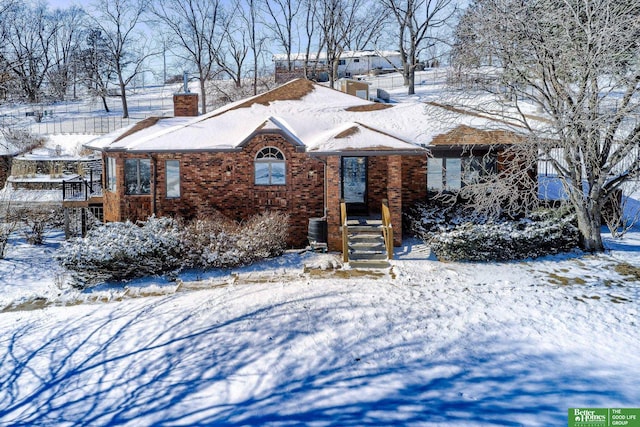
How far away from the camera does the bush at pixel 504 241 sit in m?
13.0

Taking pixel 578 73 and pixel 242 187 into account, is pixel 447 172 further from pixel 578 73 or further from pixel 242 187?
pixel 242 187

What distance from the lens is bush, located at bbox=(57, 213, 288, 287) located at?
12.7 meters

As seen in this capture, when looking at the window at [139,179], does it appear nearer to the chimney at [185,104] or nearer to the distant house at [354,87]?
the chimney at [185,104]

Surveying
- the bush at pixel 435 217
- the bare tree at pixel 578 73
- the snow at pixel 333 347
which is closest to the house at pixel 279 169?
the bush at pixel 435 217

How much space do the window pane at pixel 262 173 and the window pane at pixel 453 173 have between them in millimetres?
6469

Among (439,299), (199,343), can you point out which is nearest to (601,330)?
(439,299)

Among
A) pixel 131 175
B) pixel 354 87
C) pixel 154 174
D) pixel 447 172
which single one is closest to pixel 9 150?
pixel 131 175

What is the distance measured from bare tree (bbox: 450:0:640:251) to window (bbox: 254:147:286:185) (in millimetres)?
7334

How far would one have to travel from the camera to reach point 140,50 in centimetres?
5334

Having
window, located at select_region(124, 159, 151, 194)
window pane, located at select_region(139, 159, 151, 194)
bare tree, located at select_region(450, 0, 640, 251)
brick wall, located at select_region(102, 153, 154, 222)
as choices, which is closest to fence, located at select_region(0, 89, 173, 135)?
brick wall, located at select_region(102, 153, 154, 222)

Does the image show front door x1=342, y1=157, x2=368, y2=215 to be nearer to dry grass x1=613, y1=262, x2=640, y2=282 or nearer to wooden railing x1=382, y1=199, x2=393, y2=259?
wooden railing x1=382, y1=199, x2=393, y2=259

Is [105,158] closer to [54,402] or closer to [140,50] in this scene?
[54,402]

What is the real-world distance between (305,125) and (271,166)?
96.8 inches

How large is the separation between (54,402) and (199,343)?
241 cm
